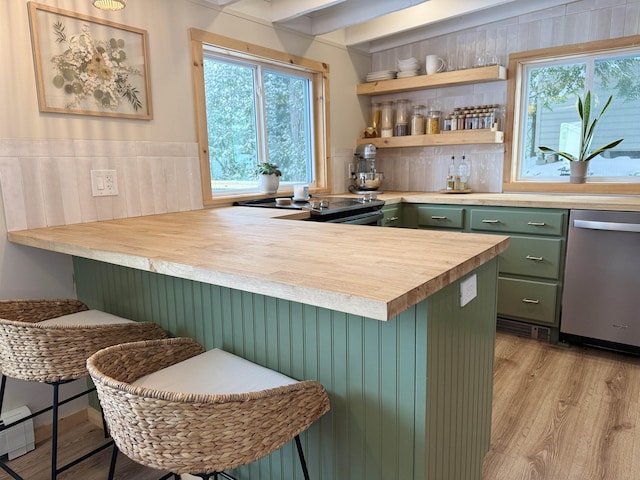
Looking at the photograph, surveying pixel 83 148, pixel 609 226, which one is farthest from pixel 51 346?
pixel 609 226

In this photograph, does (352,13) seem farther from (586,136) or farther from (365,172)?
(586,136)

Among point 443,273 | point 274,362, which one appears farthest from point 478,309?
point 274,362

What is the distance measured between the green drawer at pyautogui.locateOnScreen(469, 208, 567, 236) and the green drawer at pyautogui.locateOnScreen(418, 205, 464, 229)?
91 millimetres

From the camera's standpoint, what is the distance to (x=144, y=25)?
2.25 meters

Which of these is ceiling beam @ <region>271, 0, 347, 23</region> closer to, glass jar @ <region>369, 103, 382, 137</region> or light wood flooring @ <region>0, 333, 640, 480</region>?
glass jar @ <region>369, 103, 382, 137</region>

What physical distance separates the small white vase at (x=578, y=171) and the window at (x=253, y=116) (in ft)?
5.80

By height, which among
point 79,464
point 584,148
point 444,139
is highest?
point 444,139

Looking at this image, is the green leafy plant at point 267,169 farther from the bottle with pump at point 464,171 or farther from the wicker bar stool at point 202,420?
the wicker bar stool at point 202,420

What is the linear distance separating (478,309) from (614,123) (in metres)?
2.42

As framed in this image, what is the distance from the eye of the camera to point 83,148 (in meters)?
2.05

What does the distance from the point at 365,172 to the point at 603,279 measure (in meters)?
1.96

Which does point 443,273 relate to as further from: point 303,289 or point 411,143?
point 411,143

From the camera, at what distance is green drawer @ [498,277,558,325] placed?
2820 mm

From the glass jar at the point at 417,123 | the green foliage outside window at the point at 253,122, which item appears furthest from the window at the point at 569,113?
the green foliage outside window at the point at 253,122
